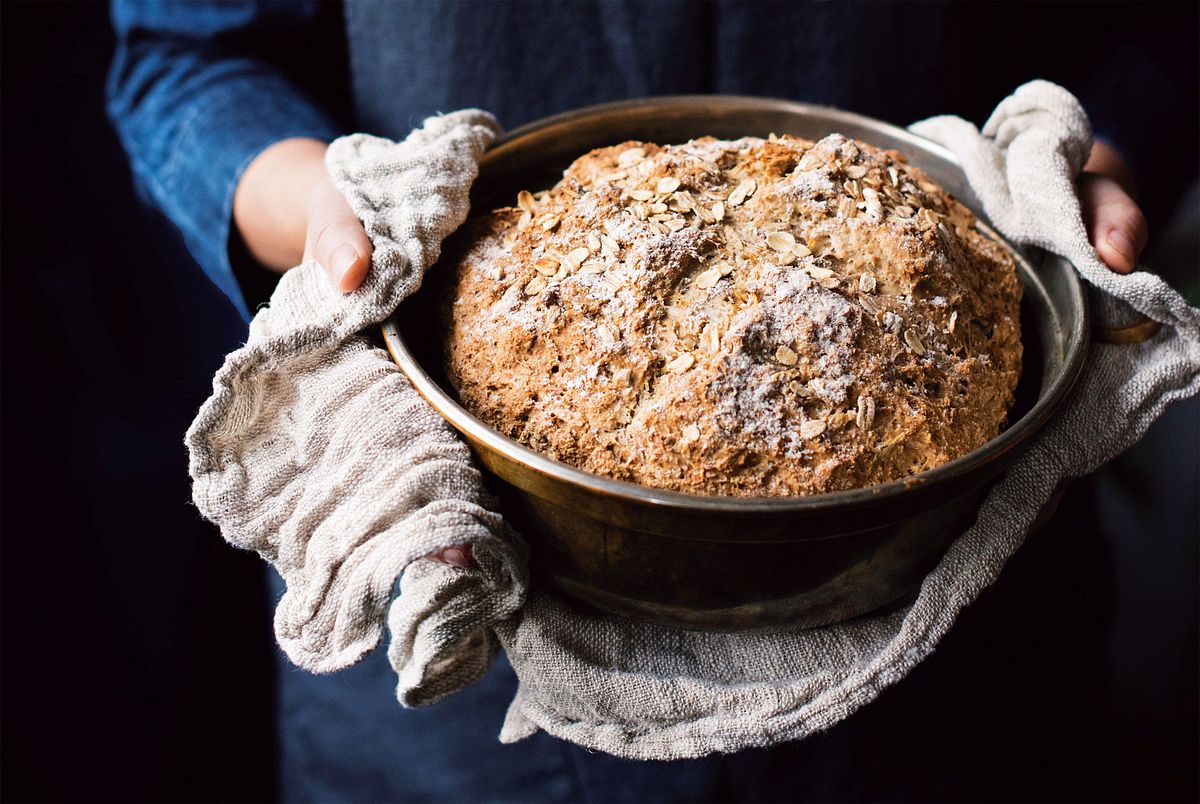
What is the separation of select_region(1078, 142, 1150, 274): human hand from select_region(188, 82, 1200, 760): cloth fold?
3cm

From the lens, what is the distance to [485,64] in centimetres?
109

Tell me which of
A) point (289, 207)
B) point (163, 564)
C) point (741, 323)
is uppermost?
point (741, 323)

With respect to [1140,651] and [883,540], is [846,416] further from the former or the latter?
[1140,651]

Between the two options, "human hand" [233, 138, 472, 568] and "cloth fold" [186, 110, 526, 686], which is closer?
"cloth fold" [186, 110, 526, 686]

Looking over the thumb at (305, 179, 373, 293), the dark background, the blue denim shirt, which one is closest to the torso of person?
the blue denim shirt

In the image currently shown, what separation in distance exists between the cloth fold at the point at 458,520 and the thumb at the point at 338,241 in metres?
0.01

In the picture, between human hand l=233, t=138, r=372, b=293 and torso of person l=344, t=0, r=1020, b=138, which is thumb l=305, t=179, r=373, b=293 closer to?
human hand l=233, t=138, r=372, b=293

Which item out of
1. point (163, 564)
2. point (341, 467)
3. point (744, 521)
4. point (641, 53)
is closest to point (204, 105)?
point (641, 53)

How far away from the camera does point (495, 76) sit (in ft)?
3.61

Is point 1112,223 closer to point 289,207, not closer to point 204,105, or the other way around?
point 289,207

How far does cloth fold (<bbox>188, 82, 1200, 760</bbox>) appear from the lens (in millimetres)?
606

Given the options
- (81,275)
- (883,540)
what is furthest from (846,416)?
(81,275)

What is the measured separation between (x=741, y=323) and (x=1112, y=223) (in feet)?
1.20

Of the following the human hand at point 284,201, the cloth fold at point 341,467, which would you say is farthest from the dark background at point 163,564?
the cloth fold at point 341,467
